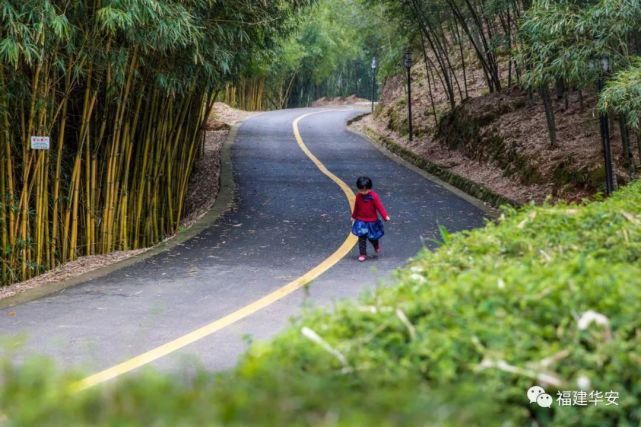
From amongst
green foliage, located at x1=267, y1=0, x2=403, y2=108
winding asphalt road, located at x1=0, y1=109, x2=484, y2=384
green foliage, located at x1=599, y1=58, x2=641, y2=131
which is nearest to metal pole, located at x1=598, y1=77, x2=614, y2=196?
green foliage, located at x1=599, y1=58, x2=641, y2=131

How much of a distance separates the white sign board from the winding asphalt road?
1561mm

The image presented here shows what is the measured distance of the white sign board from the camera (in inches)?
326

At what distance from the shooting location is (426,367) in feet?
7.59

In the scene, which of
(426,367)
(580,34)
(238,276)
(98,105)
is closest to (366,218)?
(238,276)

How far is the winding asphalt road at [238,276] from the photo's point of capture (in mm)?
5383

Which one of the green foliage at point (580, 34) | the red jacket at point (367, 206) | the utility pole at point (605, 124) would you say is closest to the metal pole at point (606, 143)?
the utility pole at point (605, 124)

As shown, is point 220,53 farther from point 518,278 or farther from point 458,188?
point 518,278

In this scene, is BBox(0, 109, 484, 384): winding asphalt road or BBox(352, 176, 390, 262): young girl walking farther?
BBox(352, 176, 390, 262): young girl walking

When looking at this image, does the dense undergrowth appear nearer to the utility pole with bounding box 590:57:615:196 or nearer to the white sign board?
the white sign board

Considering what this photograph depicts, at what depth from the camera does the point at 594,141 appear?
1334 cm

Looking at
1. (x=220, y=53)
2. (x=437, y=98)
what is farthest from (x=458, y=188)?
(x=437, y=98)

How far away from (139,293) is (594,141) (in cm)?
901

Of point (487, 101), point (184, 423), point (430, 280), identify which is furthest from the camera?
point (487, 101)

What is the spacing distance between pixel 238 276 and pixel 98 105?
3.60m
